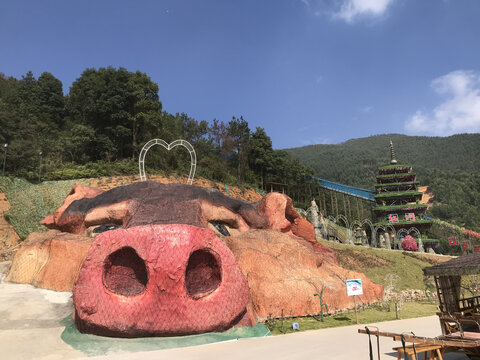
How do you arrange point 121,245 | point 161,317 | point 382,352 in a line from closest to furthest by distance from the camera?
1. point 382,352
2. point 161,317
3. point 121,245

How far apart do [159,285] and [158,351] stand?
148 cm

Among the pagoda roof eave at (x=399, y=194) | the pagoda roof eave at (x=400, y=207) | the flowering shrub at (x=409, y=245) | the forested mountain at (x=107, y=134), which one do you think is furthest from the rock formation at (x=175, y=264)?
the pagoda roof eave at (x=399, y=194)

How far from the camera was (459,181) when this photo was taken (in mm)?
90312

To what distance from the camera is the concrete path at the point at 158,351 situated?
735cm

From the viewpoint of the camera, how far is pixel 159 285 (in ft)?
28.4

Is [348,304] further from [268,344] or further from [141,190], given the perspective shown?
[141,190]

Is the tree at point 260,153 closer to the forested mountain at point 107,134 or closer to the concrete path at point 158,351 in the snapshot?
the forested mountain at point 107,134

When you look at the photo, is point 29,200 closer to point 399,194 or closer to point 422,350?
point 422,350

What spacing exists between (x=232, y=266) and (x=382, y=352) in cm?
416

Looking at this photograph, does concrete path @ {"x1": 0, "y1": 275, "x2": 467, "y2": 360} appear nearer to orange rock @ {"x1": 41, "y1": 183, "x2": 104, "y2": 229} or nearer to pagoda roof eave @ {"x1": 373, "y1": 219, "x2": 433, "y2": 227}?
orange rock @ {"x1": 41, "y1": 183, "x2": 104, "y2": 229}

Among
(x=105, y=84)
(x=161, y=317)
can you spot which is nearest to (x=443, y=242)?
(x=105, y=84)

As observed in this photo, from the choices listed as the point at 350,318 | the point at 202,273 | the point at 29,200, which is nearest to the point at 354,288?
the point at 350,318

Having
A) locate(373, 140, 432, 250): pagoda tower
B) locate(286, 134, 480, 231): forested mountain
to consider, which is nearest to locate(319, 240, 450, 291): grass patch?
locate(373, 140, 432, 250): pagoda tower

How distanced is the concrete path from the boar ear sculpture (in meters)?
0.76
